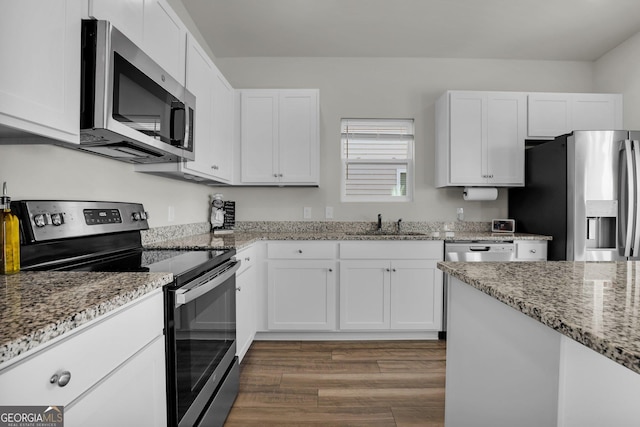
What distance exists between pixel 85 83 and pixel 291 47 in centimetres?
246

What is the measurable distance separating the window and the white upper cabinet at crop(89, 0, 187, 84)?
1.94 metres

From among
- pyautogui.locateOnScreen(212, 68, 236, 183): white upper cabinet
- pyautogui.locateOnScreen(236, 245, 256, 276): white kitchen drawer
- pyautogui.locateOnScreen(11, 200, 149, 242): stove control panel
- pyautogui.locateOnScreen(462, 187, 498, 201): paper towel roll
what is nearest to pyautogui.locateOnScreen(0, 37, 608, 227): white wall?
pyautogui.locateOnScreen(462, 187, 498, 201): paper towel roll

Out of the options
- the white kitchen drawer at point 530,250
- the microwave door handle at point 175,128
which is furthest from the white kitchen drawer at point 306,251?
the white kitchen drawer at point 530,250

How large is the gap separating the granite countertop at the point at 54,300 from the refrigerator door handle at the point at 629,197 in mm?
3285

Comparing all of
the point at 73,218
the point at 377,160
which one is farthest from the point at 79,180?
the point at 377,160

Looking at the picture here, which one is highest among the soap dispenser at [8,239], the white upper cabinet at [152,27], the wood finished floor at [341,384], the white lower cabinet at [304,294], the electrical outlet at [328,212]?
the white upper cabinet at [152,27]

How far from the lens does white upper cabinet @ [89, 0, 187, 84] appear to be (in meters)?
1.30

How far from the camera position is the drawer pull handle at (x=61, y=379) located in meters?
0.69

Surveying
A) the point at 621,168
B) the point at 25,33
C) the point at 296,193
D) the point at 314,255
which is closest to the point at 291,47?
the point at 296,193

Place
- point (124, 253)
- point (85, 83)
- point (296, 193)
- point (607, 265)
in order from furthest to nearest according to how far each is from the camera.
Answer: point (296, 193) < point (124, 253) < point (607, 265) < point (85, 83)

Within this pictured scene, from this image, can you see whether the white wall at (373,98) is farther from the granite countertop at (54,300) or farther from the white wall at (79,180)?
the granite countertop at (54,300)

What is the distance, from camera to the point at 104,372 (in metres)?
0.84

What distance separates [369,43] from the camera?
3.21 meters

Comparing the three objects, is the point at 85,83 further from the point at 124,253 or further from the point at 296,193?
the point at 296,193
